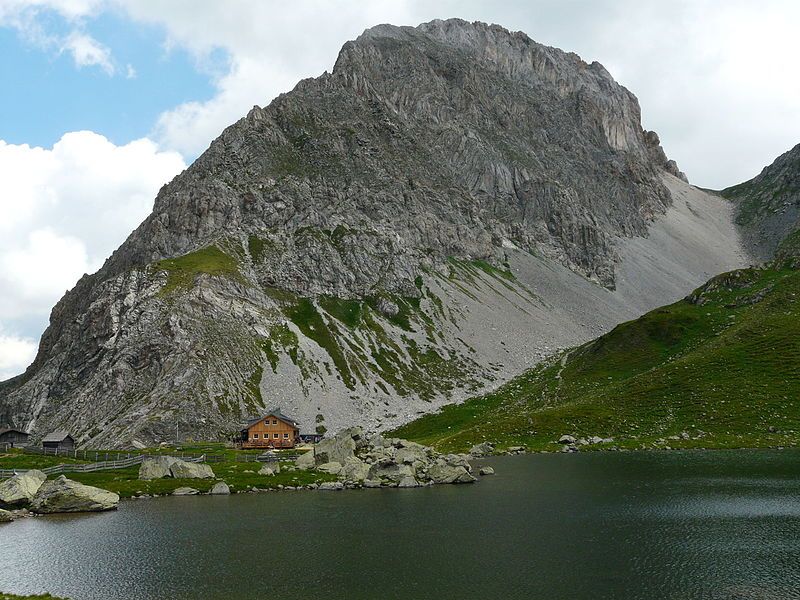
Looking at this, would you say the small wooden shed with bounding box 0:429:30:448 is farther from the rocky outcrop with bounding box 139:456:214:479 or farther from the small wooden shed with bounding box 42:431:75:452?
the rocky outcrop with bounding box 139:456:214:479

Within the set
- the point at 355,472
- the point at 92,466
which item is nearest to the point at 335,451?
the point at 355,472

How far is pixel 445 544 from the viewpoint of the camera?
47156mm

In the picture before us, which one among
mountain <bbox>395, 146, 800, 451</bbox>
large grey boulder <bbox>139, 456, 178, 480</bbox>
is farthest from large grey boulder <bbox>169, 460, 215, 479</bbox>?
mountain <bbox>395, 146, 800, 451</bbox>

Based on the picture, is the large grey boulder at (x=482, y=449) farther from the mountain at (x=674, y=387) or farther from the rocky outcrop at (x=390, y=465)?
the rocky outcrop at (x=390, y=465)

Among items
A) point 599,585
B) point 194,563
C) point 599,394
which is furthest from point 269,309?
point 599,585

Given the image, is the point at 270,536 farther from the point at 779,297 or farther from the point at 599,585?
the point at 779,297

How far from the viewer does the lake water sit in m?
37.2

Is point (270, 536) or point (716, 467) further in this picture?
point (716, 467)

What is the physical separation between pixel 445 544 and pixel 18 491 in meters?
51.8

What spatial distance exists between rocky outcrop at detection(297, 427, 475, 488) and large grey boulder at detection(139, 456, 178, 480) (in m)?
20.1

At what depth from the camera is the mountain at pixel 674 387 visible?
113m

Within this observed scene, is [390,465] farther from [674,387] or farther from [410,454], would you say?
[674,387]

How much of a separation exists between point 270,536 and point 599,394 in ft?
339

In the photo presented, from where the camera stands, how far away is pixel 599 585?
117ft
